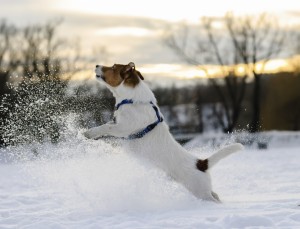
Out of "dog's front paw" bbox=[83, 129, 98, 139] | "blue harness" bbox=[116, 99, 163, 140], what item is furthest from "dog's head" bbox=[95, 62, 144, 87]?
"dog's front paw" bbox=[83, 129, 98, 139]

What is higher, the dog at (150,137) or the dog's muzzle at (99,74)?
the dog's muzzle at (99,74)

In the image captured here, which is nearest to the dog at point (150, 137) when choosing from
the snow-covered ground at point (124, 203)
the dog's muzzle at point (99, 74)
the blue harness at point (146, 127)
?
the blue harness at point (146, 127)

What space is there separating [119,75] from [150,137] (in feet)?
3.56

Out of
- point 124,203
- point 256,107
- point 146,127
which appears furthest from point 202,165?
point 256,107

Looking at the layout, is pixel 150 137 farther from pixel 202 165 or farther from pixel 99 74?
pixel 99 74

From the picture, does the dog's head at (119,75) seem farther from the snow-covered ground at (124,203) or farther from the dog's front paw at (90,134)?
the snow-covered ground at (124,203)

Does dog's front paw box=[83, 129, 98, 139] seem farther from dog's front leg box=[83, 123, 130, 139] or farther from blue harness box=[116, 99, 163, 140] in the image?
blue harness box=[116, 99, 163, 140]

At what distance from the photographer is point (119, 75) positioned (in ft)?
25.9

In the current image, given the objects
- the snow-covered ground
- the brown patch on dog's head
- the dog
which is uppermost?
the dog

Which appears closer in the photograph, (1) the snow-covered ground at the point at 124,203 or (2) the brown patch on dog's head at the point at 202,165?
(1) the snow-covered ground at the point at 124,203

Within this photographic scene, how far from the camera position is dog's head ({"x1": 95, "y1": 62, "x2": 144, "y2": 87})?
25.7 feet

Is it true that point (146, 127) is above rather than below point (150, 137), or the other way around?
above

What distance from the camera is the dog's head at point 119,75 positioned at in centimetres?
784

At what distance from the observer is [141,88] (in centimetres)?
783
